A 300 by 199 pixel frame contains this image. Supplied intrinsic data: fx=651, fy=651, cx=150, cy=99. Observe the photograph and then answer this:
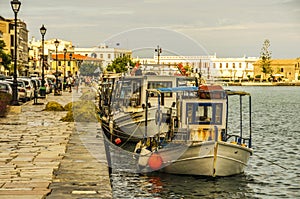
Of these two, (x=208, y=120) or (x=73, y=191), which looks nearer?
(x=73, y=191)

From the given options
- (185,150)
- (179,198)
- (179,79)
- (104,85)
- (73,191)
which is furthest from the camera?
(104,85)

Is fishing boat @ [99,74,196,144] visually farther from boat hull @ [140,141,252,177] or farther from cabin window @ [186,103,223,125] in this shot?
boat hull @ [140,141,252,177]

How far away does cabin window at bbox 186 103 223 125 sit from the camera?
19297mm

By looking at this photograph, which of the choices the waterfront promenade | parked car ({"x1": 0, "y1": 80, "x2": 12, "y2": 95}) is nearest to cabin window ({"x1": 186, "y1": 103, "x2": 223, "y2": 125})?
the waterfront promenade

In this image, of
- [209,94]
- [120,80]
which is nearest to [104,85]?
[120,80]

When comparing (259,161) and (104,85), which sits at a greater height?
(104,85)

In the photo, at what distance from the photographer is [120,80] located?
29.3 meters

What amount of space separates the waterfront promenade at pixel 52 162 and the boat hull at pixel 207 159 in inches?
82.7

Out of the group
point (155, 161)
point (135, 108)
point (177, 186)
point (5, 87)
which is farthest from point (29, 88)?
point (177, 186)

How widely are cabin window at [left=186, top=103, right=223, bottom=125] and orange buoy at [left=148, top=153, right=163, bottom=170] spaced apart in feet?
4.55

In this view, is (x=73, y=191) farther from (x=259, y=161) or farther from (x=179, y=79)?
(x=179, y=79)

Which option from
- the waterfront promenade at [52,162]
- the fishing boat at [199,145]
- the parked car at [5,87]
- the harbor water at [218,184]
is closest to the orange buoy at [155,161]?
the fishing boat at [199,145]

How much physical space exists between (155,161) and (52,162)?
14.5ft

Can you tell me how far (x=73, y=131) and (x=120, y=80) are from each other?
6.33m
